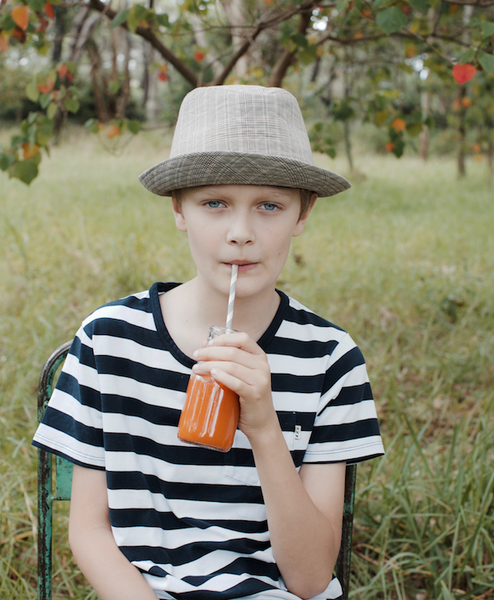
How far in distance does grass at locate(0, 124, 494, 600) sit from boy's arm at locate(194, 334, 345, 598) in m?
0.62

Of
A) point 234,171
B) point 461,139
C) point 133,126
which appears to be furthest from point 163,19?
point 461,139

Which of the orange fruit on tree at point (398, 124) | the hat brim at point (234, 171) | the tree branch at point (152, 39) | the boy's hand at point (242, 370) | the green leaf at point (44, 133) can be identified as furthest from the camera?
the orange fruit on tree at point (398, 124)

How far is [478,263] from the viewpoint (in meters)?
4.40

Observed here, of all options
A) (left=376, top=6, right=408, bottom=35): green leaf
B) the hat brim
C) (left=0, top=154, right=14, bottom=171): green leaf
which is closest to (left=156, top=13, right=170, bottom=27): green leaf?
(left=0, top=154, right=14, bottom=171): green leaf

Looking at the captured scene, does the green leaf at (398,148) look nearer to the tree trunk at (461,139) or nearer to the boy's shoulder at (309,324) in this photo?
the boy's shoulder at (309,324)

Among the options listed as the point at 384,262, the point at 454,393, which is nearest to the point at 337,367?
the point at 454,393

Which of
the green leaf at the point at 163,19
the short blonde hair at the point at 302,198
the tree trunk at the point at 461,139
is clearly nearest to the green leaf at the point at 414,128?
the green leaf at the point at 163,19

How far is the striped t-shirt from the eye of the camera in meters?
1.15

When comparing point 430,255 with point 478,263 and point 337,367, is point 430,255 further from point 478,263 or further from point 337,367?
point 337,367

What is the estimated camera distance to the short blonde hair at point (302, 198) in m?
1.22

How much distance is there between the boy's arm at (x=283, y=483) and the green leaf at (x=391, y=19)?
133 centimetres

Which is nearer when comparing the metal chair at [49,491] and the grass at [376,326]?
the metal chair at [49,491]

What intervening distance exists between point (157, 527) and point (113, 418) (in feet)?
0.81

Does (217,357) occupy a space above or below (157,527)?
above
